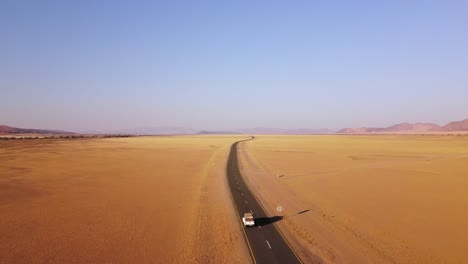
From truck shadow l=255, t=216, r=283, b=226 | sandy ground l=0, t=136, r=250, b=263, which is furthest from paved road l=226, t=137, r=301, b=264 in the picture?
sandy ground l=0, t=136, r=250, b=263

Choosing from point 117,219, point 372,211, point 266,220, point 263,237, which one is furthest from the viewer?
point 372,211

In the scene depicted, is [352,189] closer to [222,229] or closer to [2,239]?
[222,229]

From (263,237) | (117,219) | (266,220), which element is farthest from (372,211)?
(117,219)

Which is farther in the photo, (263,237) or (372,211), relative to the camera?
(372,211)

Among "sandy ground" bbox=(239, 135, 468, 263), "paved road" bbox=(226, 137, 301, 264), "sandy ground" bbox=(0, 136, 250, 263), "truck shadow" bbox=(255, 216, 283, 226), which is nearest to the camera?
"paved road" bbox=(226, 137, 301, 264)

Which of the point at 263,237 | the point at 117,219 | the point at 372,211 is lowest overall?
the point at 372,211

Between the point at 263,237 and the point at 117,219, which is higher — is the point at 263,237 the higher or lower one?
the lower one

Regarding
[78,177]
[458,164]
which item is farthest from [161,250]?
[458,164]

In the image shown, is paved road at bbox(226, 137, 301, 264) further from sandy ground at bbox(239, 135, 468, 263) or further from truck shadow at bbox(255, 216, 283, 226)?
sandy ground at bbox(239, 135, 468, 263)

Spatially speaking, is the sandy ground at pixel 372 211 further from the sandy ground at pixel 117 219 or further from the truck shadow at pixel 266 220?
the sandy ground at pixel 117 219

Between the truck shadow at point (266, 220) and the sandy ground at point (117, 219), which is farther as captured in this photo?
the truck shadow at point (266, 220)

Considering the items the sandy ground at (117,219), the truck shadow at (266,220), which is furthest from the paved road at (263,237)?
the sandy ground at (117,219)

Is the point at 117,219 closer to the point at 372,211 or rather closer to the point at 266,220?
the point at 266,220
